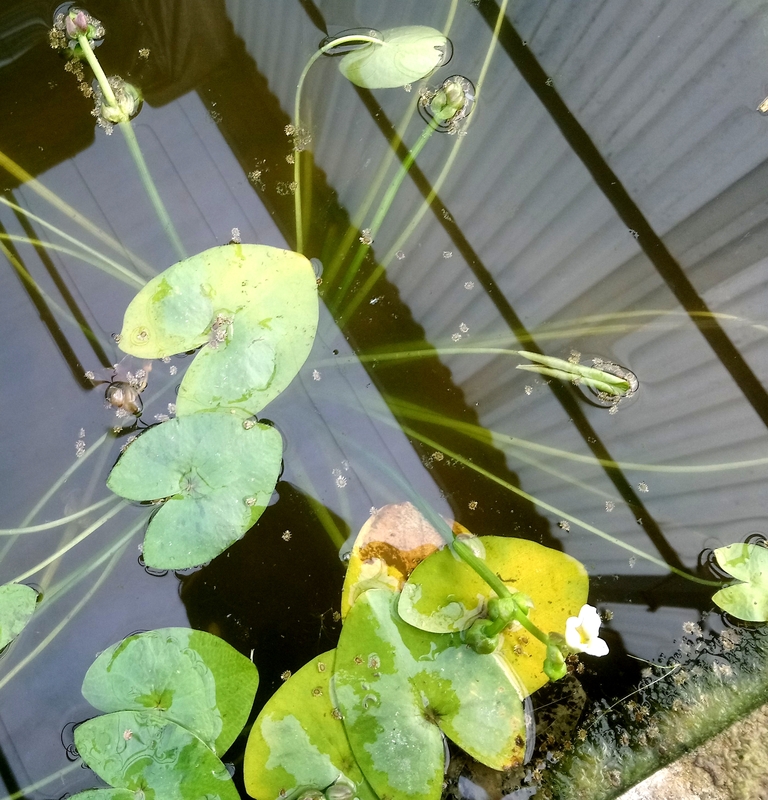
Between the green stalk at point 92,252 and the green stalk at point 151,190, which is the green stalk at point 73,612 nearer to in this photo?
the green stalk at point 92,252

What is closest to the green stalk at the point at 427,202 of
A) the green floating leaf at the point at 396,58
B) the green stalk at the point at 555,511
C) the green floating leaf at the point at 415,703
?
the green floating leaf at the point at 396,58

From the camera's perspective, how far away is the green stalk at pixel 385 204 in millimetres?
1563

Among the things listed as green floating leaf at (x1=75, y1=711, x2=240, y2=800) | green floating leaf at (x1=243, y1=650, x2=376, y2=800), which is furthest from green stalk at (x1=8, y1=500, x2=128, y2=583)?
green floating leaf at (x1=243, y1=650, x2=376, y2=800)

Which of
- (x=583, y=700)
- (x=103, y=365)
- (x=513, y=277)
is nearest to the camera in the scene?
(x=583, y=700)

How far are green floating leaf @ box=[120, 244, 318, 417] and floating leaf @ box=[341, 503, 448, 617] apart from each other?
1.42 ft

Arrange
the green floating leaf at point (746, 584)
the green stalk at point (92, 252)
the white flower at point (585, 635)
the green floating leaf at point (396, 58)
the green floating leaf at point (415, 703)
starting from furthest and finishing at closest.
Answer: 1. the green floating leaf at point (396, 58)
2. the green stalk at point (92, 252)
3. the green floating leaf at point (746, 584)
4. the green floating leaf at point (415, 703)
5. the white flower at point (585, 635)

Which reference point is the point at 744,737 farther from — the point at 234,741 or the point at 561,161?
the point at 561,161

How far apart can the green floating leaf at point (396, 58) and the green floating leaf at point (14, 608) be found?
1674 mm

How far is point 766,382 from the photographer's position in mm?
1529

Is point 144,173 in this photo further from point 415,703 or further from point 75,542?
point 415,703

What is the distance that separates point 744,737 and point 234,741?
116 centimetres

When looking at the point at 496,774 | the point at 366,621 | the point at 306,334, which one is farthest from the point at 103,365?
the point at 496,774

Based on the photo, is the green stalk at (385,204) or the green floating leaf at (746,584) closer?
the green floating leaf at (746,584)

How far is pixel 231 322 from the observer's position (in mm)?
1415
